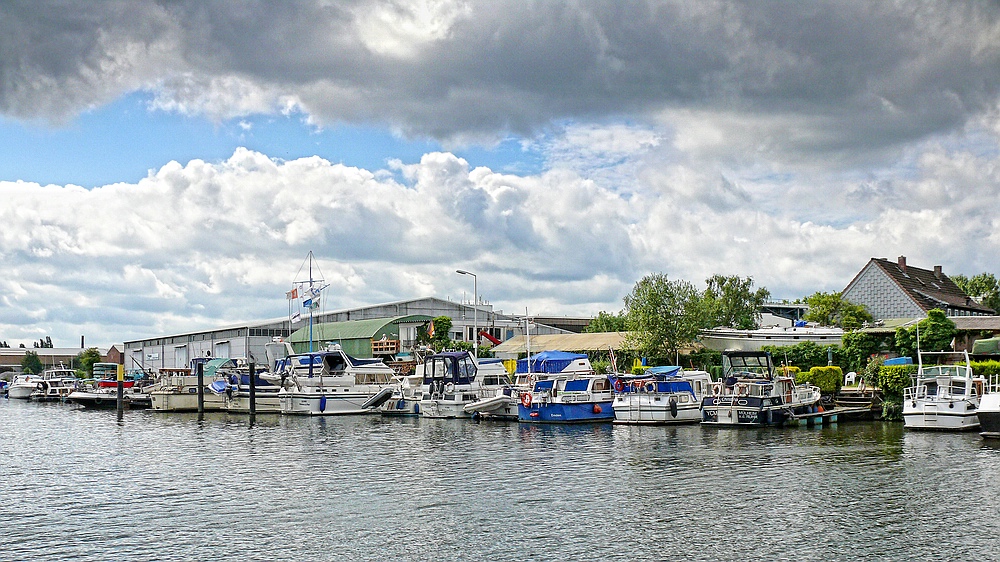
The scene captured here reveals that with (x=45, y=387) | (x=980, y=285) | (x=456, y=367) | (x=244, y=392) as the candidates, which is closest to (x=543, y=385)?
(x=456, y=367)

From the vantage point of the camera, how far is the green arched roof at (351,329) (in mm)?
106500

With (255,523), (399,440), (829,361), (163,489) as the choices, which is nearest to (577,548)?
(255,523)

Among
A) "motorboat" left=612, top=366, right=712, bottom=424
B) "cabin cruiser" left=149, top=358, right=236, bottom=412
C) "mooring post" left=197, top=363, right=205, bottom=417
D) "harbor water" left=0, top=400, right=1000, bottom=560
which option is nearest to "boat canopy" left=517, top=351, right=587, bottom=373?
"motorboat" left=612, top=366, right=712, bottom=424

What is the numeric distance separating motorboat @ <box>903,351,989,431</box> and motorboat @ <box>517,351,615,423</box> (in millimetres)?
16720

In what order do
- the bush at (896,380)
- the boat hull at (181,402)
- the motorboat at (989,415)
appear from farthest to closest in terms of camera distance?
the boat hull at (181,402) → the bush at (896,380) → the motorboat at (989,415)

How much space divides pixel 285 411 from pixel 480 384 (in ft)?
50.6

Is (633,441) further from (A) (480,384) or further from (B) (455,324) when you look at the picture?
(B) (455,324)

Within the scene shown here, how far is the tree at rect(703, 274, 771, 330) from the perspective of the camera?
11175 cm

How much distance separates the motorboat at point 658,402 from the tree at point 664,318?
24.6 m

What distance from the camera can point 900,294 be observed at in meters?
97.4

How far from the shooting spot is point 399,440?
166 feet

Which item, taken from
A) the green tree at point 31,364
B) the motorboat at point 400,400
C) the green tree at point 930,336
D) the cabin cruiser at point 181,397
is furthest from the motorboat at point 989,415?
the green tree at point 31,364

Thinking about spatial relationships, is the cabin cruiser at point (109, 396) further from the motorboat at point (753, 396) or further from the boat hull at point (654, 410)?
the motorboat at point (753, 396)

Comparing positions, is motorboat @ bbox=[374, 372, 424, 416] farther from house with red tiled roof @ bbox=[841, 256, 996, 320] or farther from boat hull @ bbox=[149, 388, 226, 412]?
house with red tiled roof @ bbox=[841, 256, 996, 320]
